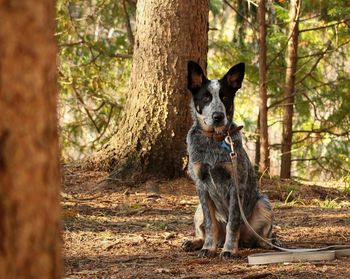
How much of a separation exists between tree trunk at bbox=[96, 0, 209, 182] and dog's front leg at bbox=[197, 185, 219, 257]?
3.06 metres

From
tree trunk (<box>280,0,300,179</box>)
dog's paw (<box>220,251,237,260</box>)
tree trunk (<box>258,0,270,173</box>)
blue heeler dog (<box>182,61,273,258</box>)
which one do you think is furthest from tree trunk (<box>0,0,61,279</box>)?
tree trunk (<box>280,0,300,179</box>)

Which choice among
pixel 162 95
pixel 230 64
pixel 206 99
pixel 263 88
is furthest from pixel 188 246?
pixel 230 64

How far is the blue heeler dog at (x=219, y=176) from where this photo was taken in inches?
229

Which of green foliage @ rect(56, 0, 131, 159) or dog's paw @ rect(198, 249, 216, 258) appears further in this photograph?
green foliage @ rect(56, 0, 131, 159)

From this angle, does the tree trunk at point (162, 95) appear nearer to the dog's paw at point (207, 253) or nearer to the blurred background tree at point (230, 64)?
the dog's paw at point (207, 253)

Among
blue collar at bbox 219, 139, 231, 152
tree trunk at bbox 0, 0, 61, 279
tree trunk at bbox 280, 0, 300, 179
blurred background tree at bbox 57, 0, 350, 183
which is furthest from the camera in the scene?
blurred background tree at bbox 57, 0, 350, 183

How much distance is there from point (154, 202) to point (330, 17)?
624 centimetres

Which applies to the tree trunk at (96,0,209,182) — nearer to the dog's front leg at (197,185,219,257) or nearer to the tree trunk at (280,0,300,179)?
the dog's front leg at (197,185,219,257)

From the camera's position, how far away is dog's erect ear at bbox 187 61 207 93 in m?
5.95

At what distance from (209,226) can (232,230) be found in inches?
8.0

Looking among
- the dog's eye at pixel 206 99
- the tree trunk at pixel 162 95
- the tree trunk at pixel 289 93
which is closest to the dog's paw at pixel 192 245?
the dog's eye at pixel 206 99

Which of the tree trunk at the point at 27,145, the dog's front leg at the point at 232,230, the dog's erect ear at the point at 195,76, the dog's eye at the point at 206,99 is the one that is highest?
the dog's erect ear at the point at 195,76

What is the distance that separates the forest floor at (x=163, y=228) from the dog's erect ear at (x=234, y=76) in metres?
1.34

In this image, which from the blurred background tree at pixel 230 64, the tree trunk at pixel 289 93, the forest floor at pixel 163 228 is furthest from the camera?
the blurred background tree at pixel 230 64
